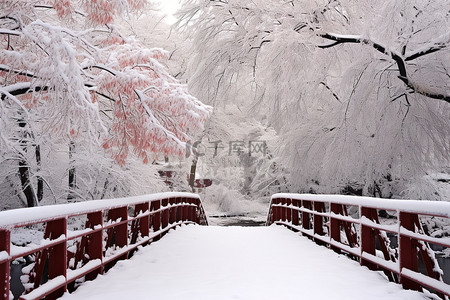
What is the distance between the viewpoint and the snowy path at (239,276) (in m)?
4.91

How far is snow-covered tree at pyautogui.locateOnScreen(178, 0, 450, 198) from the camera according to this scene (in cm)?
970

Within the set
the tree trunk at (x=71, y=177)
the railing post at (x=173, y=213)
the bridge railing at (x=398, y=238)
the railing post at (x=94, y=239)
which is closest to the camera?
the bridge railing at (x=398, y=238)

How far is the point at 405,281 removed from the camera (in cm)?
503

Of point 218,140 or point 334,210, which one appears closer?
point 334,210

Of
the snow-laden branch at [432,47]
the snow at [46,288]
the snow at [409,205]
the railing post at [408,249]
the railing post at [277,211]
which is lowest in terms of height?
the railing post at [277,211]

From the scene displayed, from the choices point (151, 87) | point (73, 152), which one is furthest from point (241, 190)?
point (151, 87)

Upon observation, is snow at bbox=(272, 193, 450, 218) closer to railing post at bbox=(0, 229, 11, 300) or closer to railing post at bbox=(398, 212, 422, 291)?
railing post at bbox=(398, 212, 422, 291)

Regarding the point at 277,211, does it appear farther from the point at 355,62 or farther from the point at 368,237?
the point at 368,237

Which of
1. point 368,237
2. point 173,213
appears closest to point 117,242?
point 368,237

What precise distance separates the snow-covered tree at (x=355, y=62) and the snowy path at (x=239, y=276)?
386cm

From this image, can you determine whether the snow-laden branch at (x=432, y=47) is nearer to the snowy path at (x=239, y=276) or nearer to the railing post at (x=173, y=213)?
the snowy path at (x=239, y=276)

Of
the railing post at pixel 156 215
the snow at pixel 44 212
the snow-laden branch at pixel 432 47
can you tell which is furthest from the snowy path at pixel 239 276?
the snow-laden branch at pixel 432 47

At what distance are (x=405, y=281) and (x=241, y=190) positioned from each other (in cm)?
3486

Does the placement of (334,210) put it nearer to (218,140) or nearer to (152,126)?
(152,126)
